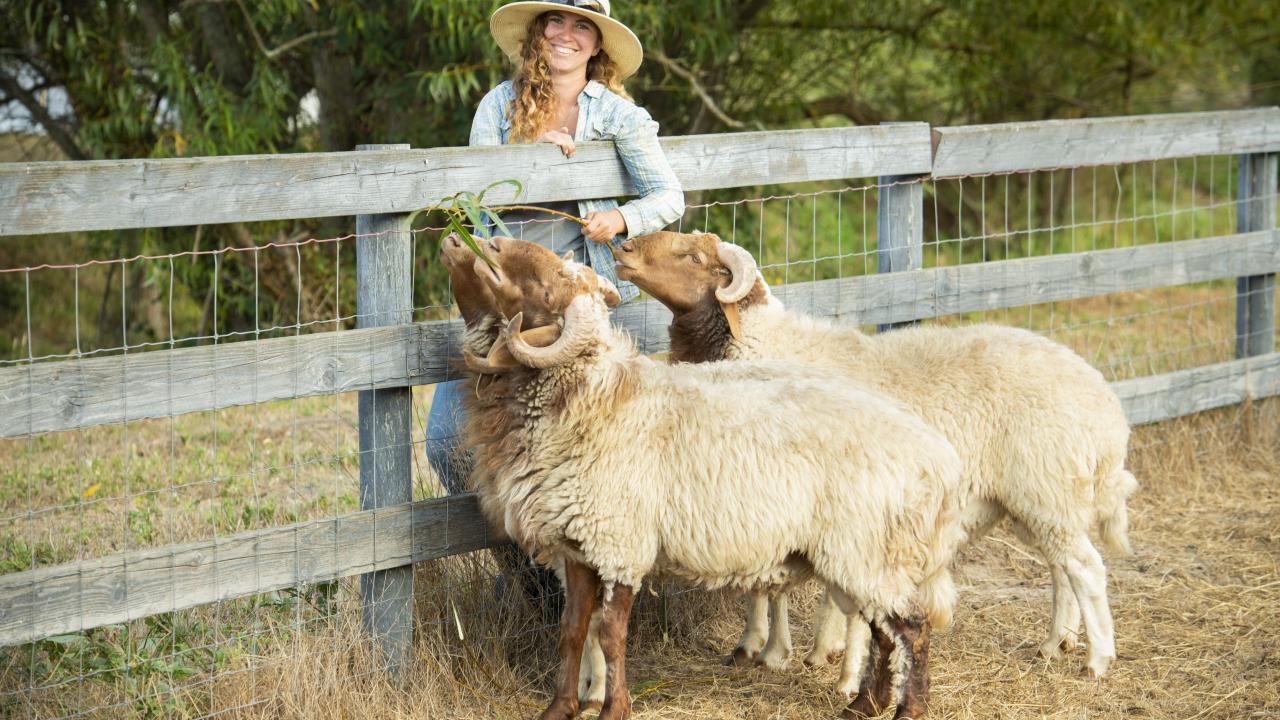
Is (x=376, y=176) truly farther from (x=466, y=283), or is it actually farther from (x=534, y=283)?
(x=534, y=283)

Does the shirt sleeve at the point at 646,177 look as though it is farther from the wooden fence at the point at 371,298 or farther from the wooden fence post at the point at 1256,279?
the wooden fence post at the point at 1256,279

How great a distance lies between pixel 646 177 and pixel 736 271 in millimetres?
559

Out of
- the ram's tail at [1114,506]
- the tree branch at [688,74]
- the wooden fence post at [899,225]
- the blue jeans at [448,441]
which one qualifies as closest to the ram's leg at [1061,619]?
the ram's tail at [1114,506]

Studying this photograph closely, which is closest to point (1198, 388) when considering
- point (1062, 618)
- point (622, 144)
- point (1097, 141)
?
point (1097, 141)

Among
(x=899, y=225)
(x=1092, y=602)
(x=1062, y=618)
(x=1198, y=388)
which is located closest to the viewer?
(x=1092, y=602)

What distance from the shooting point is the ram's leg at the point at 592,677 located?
4.94m

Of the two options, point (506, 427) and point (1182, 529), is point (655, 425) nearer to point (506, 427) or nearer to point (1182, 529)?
point (506, 427)

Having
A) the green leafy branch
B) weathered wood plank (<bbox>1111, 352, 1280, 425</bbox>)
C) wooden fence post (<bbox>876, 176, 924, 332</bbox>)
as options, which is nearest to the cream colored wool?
wooden fence post (<bbox>876, 176, 924, 332</bbox>)

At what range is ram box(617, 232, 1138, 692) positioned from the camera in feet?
17.3

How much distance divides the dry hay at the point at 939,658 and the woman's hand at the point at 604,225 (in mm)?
1425

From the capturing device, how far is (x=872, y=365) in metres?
5.36

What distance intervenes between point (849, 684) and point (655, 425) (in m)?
Result: 1.45

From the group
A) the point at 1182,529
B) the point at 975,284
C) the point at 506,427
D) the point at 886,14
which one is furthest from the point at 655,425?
the point at 886,14

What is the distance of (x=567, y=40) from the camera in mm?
5578
